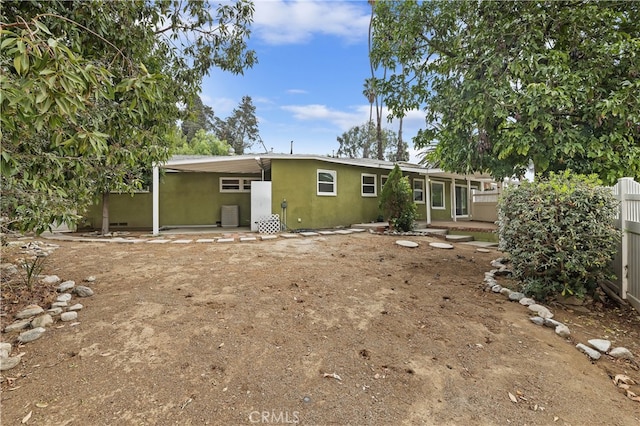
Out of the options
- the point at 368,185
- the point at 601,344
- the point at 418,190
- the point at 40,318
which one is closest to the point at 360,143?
the point at 418,190

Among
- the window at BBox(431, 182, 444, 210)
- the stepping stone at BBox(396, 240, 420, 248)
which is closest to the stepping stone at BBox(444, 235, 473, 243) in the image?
the stepping stone at BBox(396, 240, 420, 248)

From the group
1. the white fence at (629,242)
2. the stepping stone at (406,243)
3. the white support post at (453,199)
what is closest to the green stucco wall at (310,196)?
the stepping stone at (406,243)

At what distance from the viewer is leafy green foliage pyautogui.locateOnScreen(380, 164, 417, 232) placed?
9.52m

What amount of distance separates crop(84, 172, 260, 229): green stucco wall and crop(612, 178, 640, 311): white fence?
36.8 ft

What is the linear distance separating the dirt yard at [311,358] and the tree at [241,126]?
3647 cm

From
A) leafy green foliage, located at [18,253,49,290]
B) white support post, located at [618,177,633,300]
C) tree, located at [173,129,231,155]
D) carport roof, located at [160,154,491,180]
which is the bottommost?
leafy green foliage, located at [18,253,49,290]

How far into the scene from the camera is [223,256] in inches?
238

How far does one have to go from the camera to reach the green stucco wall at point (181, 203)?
11.3 meters

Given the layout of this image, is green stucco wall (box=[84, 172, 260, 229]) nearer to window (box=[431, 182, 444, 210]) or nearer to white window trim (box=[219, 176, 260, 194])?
white window trim (box=[219, 176, 260, 194])

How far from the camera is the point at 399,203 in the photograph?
9.60 m

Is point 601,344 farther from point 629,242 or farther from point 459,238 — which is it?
point 459,238

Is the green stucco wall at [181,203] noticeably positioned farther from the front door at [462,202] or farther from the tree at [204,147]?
the tree at [204,147]

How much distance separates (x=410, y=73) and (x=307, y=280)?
4.80 m

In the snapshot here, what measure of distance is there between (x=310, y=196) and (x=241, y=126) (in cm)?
3181
